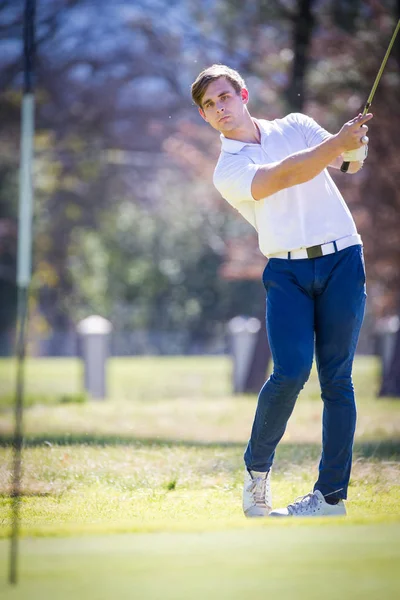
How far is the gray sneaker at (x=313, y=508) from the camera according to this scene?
12.3 feet

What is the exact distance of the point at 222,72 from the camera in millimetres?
4004

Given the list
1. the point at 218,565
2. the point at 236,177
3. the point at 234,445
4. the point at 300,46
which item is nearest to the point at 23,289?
the point at 236,177

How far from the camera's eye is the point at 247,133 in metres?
4.00

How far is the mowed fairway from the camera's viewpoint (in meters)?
2.30

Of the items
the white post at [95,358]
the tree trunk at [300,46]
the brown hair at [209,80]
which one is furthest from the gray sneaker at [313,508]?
the white post at [95,358]

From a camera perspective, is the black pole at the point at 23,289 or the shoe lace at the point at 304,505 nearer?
the black pole at the point at 23,289

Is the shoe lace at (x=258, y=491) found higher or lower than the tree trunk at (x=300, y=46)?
lower

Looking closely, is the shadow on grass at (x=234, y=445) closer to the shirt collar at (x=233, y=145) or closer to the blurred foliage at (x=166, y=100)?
the shirt collar at (x=233, y=145)

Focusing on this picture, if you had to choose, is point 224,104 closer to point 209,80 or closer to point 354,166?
point 209,80

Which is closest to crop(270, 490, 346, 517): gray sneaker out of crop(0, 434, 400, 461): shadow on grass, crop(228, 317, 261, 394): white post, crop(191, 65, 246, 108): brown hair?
crop(191, 65, 246, 108): brown hair

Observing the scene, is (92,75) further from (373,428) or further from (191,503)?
(191,503)

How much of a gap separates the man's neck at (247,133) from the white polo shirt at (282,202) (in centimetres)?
5

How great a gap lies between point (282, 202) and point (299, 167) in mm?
299

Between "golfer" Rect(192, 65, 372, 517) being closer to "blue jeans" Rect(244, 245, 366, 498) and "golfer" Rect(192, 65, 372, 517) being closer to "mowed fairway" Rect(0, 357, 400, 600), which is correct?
"blue jeans" Rect(244, 245, 366, 498)
